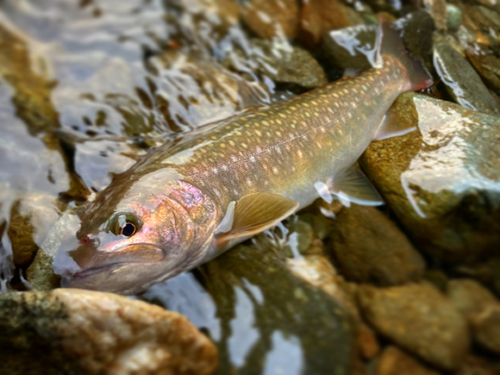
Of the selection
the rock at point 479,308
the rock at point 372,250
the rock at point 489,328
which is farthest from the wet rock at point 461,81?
the rock at point 489,328

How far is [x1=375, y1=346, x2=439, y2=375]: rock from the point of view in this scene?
218 centimetres

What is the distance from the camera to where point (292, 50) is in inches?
203

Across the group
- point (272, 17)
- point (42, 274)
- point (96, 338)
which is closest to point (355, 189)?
point (96, 338)

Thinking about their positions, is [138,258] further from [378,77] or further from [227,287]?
[378,77]

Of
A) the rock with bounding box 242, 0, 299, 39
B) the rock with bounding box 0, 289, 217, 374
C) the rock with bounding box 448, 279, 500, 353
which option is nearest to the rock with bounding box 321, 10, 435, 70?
the rock with bounding box 242, 0, 299, 39

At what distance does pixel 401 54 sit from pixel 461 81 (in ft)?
2.38

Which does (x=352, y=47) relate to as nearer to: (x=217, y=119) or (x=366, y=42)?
(x=366, y=42)

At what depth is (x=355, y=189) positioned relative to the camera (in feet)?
11.5

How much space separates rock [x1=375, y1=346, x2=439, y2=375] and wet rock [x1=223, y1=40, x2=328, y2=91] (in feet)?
10.6

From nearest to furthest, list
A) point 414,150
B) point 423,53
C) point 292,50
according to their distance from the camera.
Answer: point 414,150 → point 423,53 → point 292,50

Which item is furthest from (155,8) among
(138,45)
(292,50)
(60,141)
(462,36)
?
(462,36)

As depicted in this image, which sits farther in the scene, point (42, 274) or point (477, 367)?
point (42, 274)

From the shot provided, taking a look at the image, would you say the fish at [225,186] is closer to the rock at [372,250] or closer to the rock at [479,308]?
the rock at [372,250]

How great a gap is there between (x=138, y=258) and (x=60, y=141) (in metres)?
2.30
